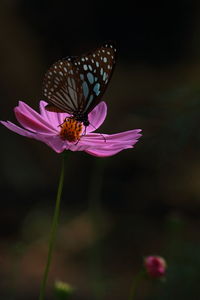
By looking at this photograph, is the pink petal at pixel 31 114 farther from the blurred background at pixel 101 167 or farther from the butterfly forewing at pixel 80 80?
the blurred background at pixel 101 167

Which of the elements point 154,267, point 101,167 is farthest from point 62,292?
point 101,167

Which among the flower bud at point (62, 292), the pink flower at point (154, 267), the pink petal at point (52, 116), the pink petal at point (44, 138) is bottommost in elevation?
the flower bud at point (62, 292)

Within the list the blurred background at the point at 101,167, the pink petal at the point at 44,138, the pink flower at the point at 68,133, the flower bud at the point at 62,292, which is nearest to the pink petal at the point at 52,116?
the pink flower at the point at 68,133

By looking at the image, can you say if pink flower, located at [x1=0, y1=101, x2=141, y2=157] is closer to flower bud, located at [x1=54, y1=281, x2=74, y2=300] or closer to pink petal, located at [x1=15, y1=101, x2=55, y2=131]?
pink petal, located at [x1=15, y1=101, x2=55, y2=131]

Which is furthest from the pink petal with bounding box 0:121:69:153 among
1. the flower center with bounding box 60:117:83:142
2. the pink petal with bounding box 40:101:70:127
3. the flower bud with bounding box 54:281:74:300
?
the flower bud with bounding box 54:281:74:300

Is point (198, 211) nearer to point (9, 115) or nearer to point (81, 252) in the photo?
point (81, 252)

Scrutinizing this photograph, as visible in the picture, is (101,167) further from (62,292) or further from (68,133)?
(68,133)
